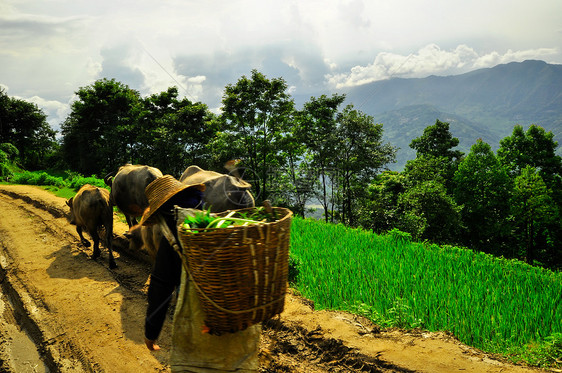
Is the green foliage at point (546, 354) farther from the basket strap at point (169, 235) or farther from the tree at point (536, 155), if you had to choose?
the tree at point (536, 155)

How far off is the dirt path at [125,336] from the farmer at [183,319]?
0.30 metres

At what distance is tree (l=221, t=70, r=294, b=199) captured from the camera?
79.7ft

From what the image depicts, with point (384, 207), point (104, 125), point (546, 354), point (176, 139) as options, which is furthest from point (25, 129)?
point (546, 354)

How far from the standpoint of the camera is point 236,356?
2.21 metres

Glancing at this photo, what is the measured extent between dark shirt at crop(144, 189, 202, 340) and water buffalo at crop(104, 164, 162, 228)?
17.8 feet

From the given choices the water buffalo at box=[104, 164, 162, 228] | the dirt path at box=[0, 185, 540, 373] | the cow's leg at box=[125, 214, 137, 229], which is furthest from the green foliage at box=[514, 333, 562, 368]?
the cow's leg at box=[125, 214, 137, 229]

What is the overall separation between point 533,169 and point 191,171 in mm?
29608

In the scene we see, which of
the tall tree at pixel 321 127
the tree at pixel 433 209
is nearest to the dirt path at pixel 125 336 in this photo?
the tree at pixel 433 209

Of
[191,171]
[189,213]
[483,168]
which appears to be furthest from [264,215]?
[483,168]

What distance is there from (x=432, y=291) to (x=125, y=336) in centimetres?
461

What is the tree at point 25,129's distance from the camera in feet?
120

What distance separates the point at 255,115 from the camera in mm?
24938

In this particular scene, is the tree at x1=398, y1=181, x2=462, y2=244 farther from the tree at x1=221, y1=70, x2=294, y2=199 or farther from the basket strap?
the basket strap

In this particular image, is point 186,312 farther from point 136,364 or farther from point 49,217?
point 49,217
